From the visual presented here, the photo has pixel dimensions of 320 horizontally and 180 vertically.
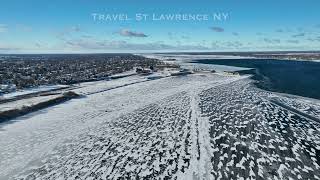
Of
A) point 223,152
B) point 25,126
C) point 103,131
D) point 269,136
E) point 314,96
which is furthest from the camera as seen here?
point 314,96

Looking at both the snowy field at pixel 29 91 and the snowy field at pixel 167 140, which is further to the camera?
the snowy field at pixel 29 91

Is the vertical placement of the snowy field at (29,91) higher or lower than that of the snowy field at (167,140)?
lower

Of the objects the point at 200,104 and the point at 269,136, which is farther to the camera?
the point at 200,104

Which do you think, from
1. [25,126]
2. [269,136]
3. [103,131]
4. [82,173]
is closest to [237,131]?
[269,136]

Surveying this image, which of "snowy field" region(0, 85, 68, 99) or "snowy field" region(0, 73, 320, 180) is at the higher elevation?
"snowy field" region(0, 73, 320, 180)

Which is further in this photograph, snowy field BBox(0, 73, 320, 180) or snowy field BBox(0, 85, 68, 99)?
snowy field BBox(0, 85, 68, 99)

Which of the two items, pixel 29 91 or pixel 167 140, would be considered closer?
pixel 167 140

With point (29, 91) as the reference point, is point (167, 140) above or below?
above

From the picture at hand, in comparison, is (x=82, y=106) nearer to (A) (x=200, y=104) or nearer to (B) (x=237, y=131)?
(A) (x=200, y=104)
